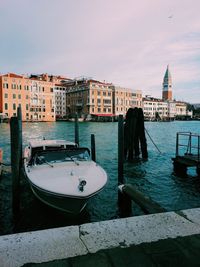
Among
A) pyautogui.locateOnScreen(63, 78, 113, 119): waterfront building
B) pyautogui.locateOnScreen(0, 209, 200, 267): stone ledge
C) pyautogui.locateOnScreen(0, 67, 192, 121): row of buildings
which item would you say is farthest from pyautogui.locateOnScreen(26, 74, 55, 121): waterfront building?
pyautogui.locateOnScreen(0, 209, 200, 267): stone ledge

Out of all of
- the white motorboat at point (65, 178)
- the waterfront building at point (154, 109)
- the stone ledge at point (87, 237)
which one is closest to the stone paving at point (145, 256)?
the stone ledge at point (87, 237)

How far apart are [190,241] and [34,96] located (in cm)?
7797

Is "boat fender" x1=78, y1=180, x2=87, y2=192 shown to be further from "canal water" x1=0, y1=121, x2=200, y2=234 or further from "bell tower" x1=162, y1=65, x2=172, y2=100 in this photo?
"bell tower" x1=162, y1=65, x2=172, y2=100

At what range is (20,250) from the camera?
7.81 feet

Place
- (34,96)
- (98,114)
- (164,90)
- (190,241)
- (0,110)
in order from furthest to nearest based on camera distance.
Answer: (164,90), (98,114), (34,96), (0,110), (190,241)

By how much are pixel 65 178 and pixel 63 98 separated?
92061mm

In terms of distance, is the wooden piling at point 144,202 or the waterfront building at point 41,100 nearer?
the wooden piling at point 144,202

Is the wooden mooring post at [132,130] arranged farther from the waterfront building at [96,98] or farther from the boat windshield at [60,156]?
the waterfront building at [96,98]

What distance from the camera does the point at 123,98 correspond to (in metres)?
95.4

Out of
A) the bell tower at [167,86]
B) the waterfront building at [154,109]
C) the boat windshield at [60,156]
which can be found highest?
the bell tower at [167,86]

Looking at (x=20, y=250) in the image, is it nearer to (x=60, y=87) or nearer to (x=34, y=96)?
(x=34, y=96)

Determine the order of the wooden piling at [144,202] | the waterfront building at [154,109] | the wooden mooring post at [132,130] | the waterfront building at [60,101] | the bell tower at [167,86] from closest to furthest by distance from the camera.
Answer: the wooden piling at [144,202], the wooden mooring post at [132,130], the waterfront building at [60,101], the waterfront building at [154,109], the bell tower at [167,86]

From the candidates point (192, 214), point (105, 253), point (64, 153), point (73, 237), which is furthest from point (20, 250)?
point (64, 153)

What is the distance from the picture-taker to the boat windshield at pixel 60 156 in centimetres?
732
